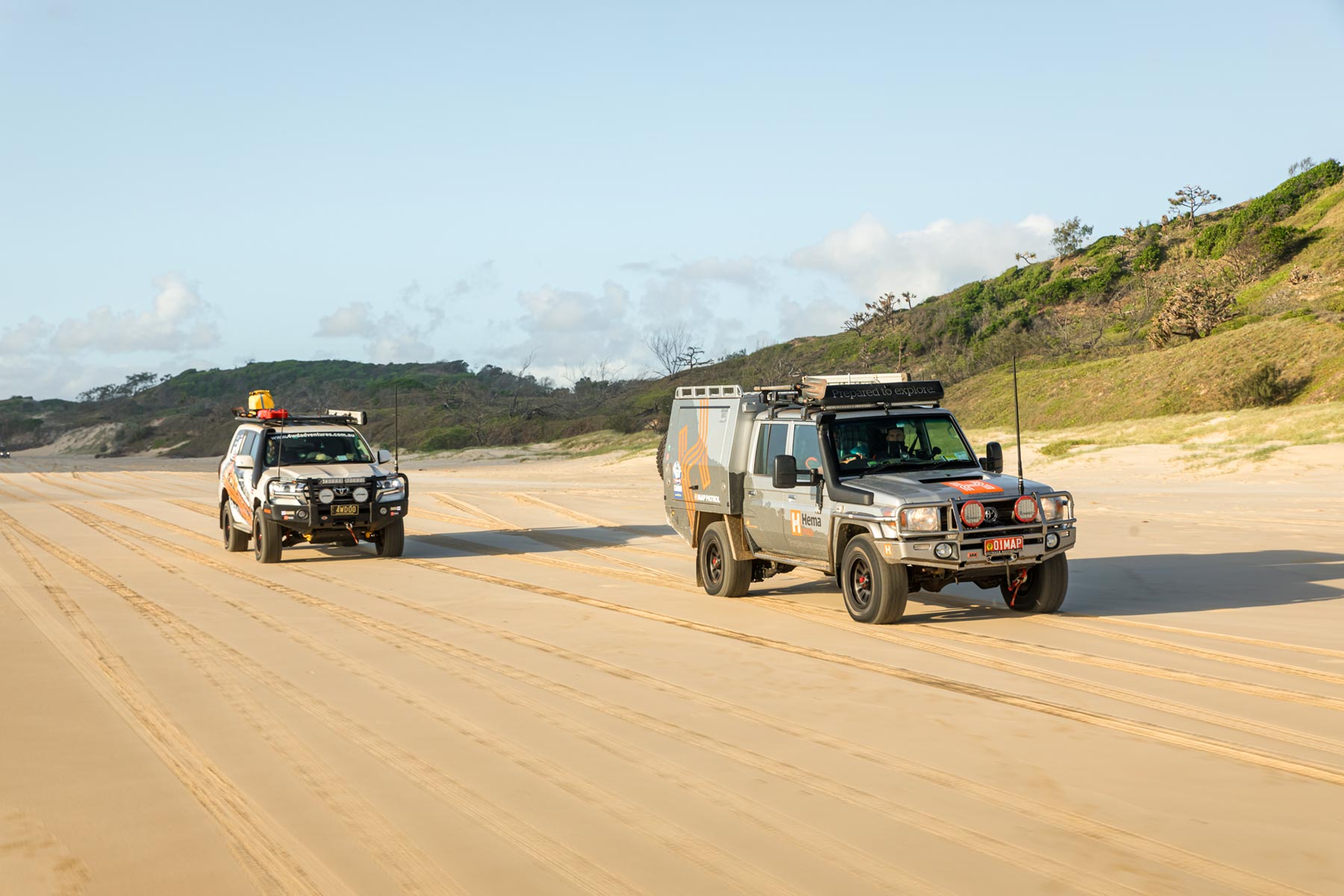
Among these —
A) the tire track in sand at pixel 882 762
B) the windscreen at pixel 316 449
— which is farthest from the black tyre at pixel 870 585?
the windscreen at pixel 316 449

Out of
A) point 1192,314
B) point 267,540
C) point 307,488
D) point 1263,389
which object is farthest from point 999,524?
point 1192,314

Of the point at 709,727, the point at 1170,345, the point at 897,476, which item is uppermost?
the point at 1170,345

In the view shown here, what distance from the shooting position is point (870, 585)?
11.4m

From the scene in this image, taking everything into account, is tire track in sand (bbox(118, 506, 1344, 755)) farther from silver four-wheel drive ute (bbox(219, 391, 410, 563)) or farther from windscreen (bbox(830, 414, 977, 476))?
silver four-wheel drive ute (bbox(219, 391, 410, 563))

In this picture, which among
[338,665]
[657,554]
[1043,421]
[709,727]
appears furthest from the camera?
[1043,421]

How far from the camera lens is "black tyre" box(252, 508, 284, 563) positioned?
57.3 ft

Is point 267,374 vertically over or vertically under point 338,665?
over

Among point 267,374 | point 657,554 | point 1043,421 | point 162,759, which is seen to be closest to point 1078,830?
point 162,759

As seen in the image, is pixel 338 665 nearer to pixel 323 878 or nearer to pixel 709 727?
pixel 709 727

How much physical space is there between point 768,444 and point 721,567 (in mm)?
1563

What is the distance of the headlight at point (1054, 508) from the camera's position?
11.1m

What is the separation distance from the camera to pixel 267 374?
526ft

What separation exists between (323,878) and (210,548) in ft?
52.1

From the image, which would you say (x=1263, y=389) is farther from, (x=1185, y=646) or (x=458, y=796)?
(x=458, y=796)
